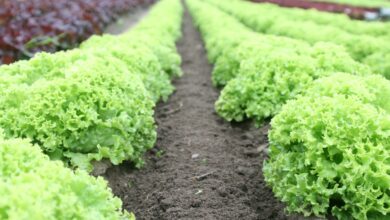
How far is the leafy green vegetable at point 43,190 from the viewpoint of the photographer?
107 inches

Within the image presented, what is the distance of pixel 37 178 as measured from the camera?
9.72ft

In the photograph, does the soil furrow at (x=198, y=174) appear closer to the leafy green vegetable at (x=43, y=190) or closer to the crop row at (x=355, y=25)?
the leafy green vegetable at (x=43, y=190)

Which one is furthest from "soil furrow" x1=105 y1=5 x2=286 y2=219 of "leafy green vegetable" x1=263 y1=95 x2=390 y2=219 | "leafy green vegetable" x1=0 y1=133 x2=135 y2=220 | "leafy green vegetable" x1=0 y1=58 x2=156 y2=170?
"leafy green vegetable" x1=0 y1=133 x2=135 y2=220

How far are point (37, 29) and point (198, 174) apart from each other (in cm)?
680

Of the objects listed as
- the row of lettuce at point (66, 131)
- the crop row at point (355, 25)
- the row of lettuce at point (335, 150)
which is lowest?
the crop row at point (355, 25)

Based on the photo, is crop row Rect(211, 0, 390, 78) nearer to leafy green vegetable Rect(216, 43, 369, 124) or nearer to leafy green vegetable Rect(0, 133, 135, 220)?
leafy green vegetable Rect(216, 43, 369, 124)

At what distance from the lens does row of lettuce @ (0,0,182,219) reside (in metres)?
2.93

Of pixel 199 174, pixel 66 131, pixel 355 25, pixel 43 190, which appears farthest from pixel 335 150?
pixel 355 25

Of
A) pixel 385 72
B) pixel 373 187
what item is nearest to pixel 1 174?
pixel 373 187

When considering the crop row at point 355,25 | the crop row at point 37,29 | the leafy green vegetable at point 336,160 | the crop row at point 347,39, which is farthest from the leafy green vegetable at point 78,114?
the crop row at point 355,25

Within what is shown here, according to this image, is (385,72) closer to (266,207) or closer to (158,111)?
(158,111)

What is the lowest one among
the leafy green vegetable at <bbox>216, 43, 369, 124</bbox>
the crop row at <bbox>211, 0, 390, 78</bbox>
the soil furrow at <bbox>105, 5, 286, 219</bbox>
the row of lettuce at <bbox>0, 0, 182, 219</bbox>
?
the crop row at <bbox>211, 0, 390, 78</bbox>

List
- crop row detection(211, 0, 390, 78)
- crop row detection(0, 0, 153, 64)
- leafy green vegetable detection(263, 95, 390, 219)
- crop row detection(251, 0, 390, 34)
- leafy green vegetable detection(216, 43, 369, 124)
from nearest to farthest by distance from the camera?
leafy green vegetable detection(263, 95, 390, 219), leafy green vegetable detection(216, 43, 369, 124), crop row detection(0, 0, 153, 64), crop row detection(211, 0, 390, 78), crop row detection(251, 0, 390, 34)

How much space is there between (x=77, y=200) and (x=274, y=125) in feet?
7.81
